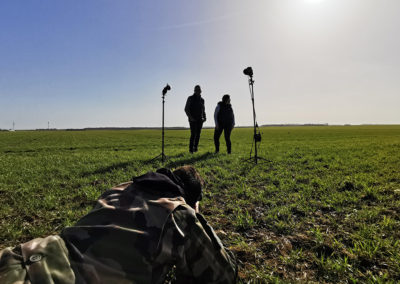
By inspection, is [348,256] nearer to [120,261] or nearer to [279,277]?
[279,277]

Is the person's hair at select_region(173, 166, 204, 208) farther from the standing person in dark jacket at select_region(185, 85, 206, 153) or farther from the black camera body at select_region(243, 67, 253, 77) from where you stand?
the standing person in dark jacket at select_region(185, 85, 206, 153)

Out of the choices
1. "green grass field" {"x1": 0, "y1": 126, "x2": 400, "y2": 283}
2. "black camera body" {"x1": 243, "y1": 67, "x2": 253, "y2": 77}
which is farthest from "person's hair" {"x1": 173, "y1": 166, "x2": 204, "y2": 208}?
"black camera body" {"x1": 243, "y1": 67, "x2": 253, "y2": 77}

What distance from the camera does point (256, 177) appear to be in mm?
6727

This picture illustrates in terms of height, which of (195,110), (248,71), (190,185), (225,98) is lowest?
(190,185)

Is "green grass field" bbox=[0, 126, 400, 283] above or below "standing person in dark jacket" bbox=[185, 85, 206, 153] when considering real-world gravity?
below

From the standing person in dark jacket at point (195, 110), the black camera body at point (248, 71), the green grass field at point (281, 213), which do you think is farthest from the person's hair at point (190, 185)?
the standing person in dark jacket at point (195, 110)

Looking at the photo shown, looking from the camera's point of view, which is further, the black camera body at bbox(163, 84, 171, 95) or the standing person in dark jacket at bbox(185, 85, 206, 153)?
the standing person in dark jacket at bbox(185, 85, 206, 153)

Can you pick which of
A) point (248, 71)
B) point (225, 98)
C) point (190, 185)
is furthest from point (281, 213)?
point (225, 98)

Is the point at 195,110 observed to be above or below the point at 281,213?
above

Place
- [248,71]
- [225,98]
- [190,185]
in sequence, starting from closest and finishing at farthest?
[190,185] → [248,71] → [225,98]

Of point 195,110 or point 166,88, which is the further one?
point 195,110

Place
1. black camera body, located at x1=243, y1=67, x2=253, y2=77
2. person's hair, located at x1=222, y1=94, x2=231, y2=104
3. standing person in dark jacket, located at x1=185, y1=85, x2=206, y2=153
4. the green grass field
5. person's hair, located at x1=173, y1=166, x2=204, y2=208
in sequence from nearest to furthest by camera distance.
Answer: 1. person's hair, located at x1=173, y1=166, x2=204, y2=208
2. the green grass field
3. black camera body, located at x1=243, y1=67, x2=253, y2=77
4. person's hair, located at x1=222, y1=94, x2=231, y2=104
5. standing person in dark jacket, located at x1=185, y1=85, x2=206, y2=153

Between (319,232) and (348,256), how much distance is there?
0.60 m

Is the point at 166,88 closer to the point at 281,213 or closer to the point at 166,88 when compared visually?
the point at 166,88
